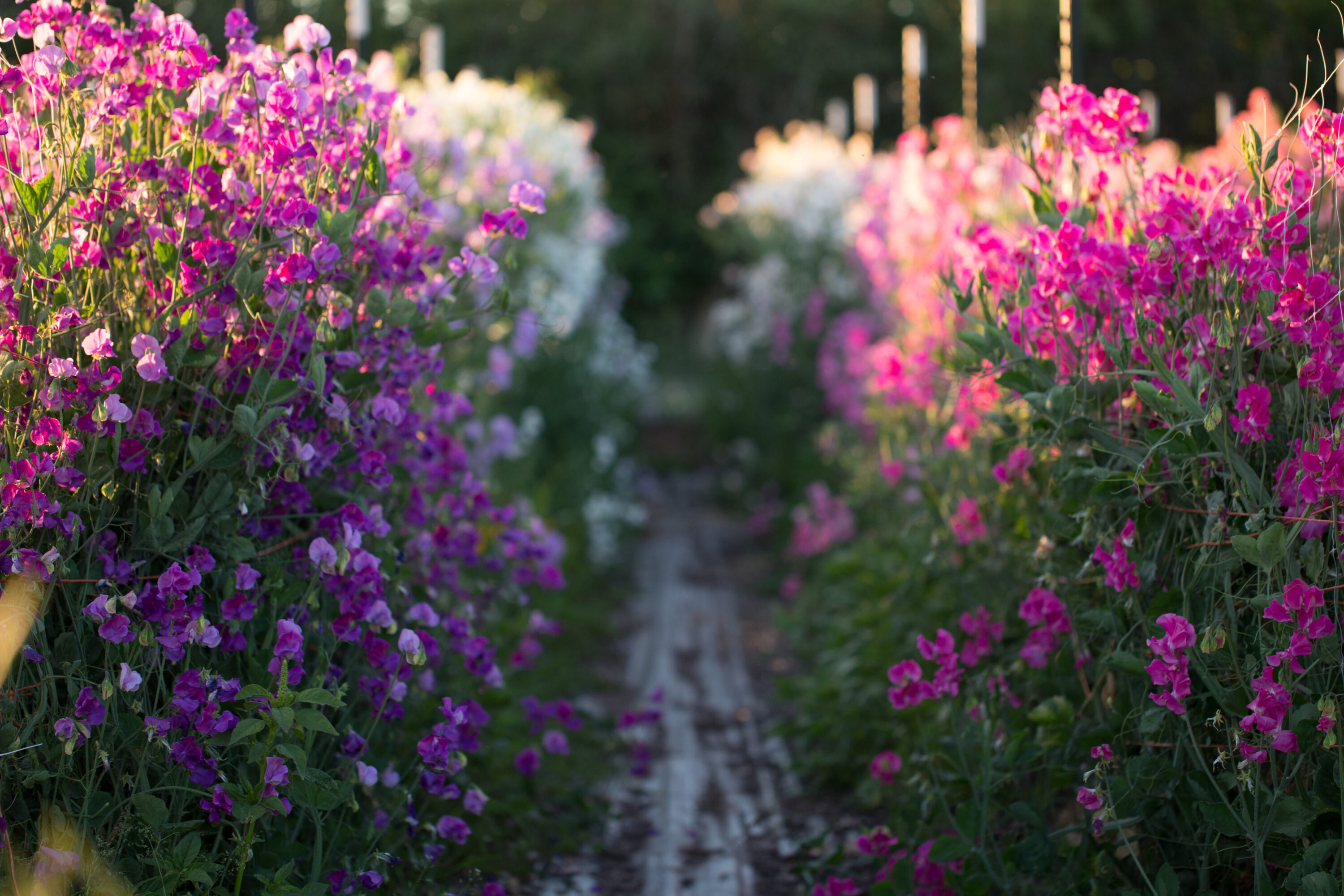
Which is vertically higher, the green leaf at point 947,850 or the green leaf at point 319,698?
the green leaf at point 319,698

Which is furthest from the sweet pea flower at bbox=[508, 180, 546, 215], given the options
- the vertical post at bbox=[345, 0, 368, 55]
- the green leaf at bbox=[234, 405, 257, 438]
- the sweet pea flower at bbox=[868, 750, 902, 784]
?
the vertical post at bbox=[345, 0, 368, 55]

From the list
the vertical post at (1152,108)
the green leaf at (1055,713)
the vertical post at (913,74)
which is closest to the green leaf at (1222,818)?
the green leaf at (1055,713)

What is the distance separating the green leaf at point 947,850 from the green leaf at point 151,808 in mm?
1209

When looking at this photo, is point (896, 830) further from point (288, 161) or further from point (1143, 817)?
point (288, 161)

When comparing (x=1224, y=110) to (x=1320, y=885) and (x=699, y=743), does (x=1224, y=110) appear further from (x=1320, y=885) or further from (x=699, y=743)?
(x=1320, y=885)

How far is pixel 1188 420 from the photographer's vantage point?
1.46 metres

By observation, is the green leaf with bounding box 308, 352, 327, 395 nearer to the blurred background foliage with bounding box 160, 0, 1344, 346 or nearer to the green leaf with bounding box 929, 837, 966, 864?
the green leaf with bounding box 929, 837, 966, 864

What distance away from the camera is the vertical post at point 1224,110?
6727 millimetres

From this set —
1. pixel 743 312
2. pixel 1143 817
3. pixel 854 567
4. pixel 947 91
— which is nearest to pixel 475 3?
pixel 947 91

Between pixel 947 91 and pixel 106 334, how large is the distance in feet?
47.5

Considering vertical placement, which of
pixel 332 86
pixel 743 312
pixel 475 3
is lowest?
pixel 332 86

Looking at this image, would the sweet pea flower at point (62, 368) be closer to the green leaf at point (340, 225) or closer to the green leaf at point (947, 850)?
the green leaf at point (340, 225)

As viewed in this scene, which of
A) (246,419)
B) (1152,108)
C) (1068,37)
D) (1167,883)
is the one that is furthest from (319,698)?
(1152,108)

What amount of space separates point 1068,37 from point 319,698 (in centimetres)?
232
